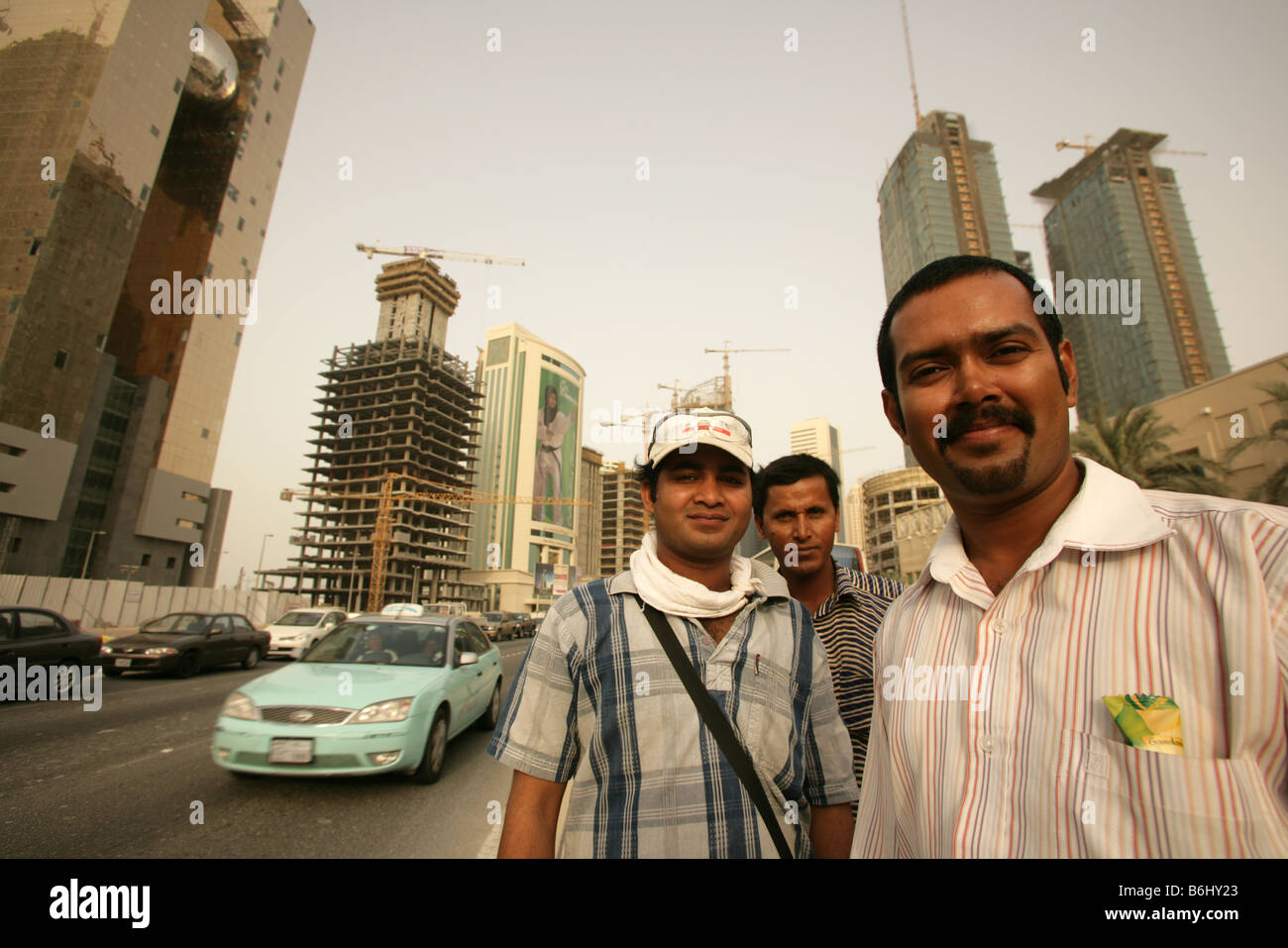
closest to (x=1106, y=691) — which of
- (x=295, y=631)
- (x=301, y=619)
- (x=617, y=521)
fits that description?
(x=295, y=631)

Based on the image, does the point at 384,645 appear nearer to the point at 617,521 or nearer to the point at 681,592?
the point at 681,592

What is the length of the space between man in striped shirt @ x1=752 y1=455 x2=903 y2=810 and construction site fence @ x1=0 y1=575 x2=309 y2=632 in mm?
25550

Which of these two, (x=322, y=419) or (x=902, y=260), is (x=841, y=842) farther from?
(x=322, y=419)

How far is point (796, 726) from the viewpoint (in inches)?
71.1

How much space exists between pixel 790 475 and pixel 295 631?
60.2 ft

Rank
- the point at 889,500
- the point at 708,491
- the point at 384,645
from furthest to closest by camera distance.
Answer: the point at 889,500
the point at 384,645
the point at 708,491

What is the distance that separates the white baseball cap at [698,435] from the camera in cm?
204

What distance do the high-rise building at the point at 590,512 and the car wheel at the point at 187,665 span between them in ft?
387

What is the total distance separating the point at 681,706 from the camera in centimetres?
166

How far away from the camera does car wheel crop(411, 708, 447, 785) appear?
5.44 meters

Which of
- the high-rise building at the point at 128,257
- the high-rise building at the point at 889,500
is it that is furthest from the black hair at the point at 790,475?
the high-rise building at the point at 889,500

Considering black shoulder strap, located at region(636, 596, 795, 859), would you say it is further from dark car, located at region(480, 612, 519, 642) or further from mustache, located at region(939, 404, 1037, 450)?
dark car, located at region(480, 612, 519, 642)

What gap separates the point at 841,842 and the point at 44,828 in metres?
5.54

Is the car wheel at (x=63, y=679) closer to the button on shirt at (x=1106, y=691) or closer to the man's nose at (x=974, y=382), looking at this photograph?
the button on shirt at (x=1106, y=691)
